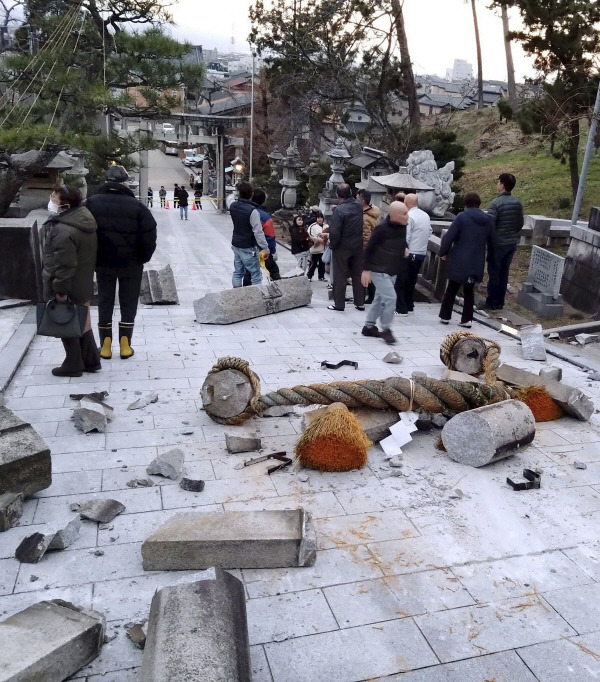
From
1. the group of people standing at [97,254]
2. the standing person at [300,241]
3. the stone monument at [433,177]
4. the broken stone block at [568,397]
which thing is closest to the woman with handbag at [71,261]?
the group of people standing at [97,254]

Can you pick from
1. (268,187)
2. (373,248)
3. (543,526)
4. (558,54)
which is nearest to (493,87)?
(268,187)

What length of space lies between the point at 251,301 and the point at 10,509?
492cm

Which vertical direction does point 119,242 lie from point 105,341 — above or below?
above

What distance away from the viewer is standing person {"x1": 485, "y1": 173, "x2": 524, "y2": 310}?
877 centimetres

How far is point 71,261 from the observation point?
560 centimetres

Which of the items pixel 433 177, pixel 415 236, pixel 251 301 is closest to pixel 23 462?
pixel 251 301

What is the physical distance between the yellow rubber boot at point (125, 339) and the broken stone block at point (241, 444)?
7.24ft

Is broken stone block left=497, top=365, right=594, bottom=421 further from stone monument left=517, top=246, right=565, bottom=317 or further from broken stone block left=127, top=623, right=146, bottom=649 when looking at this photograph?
stone monument left=517, top=246, right=565, bottom=317

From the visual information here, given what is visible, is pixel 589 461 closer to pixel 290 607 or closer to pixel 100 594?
pixel 290 607

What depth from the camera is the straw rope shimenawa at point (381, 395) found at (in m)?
4.92

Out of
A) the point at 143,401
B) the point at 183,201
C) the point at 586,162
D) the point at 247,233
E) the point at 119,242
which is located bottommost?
the point at 183,201

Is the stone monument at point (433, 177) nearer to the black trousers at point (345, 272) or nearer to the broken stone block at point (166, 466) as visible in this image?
the black trousers at point (345, 272)

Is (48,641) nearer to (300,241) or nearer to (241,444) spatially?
(241,444)

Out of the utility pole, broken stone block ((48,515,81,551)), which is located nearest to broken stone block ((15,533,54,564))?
broken stone block ((48,515,81,551))
